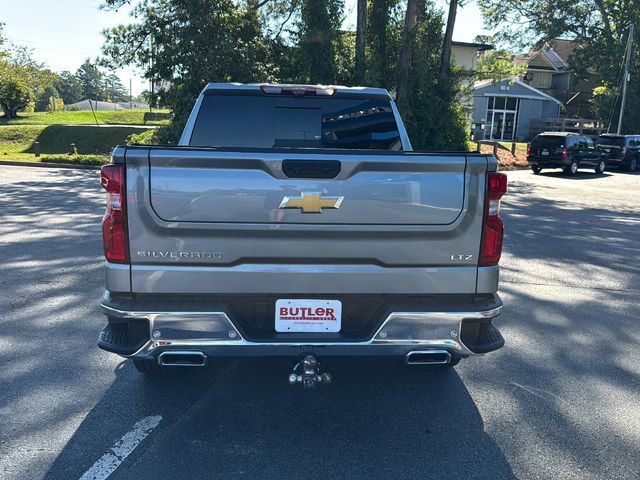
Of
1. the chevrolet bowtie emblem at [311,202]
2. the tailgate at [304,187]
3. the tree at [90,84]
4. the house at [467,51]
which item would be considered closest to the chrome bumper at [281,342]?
the tailgate at [304,187]

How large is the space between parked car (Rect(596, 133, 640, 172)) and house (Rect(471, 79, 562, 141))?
1522 cm

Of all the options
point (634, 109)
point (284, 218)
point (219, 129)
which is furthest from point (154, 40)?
point (634, 109)

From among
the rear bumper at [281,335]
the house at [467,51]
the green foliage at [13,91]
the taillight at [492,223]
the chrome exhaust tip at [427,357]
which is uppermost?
the house at [467,51]

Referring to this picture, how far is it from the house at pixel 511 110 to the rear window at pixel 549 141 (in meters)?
19.2

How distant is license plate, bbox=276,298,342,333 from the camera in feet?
10.7

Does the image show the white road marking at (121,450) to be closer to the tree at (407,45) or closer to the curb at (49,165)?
the tree at (407,45)

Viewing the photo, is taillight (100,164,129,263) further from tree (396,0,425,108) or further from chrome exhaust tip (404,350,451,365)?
tree (396,0,425,108)

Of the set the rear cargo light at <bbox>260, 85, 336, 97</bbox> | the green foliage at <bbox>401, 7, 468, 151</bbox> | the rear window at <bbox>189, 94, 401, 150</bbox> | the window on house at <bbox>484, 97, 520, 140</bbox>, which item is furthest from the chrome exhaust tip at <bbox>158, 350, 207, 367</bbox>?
the window on house at <bbox>484, 97, 520, 140</bbox>

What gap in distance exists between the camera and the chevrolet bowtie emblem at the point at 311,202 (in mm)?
3123

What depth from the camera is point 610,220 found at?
13070 millimetres

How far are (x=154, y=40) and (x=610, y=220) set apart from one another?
16.4 meters

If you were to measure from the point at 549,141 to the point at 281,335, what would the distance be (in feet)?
78.4

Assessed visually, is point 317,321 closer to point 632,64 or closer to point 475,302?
point 475,302

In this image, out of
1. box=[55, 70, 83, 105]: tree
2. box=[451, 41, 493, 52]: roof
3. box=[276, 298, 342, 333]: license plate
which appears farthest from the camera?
box=[55, 70, 83, 105]: tree
